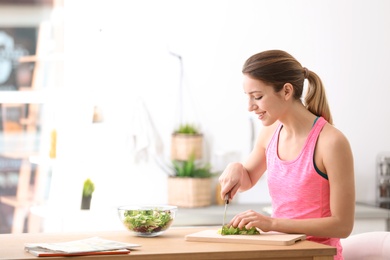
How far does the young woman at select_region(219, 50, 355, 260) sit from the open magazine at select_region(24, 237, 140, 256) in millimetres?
412

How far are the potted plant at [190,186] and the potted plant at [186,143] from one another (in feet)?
0.12

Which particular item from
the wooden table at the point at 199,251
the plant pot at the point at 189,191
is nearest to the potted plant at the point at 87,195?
the plant pot at the point at 189,191

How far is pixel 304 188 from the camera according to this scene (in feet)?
9.33

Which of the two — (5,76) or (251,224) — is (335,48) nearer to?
(5,76)

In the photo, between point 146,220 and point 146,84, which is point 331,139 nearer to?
point 146,220

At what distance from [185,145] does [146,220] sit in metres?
2.39

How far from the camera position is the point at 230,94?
527 cm

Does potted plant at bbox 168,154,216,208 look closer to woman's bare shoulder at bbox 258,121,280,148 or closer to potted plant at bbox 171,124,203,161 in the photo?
potted plant at bbox 171,124,203,161

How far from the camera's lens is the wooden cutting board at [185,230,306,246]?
100.0 inches

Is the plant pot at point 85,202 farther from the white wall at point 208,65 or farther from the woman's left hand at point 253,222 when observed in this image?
the woman's left hand at point 253,222

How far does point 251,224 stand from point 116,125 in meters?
2.61

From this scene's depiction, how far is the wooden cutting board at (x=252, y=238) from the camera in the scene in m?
2.54

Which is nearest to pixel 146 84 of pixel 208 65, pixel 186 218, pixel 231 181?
pixel 208 65

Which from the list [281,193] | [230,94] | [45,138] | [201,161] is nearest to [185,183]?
[201,161]
